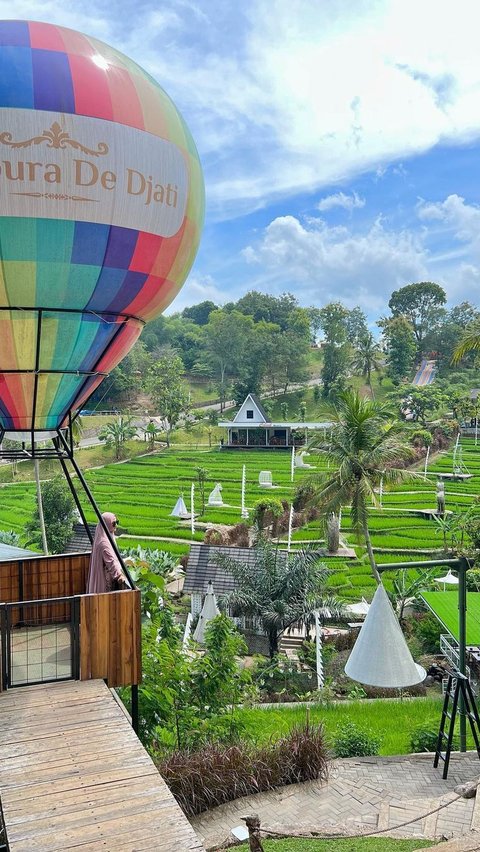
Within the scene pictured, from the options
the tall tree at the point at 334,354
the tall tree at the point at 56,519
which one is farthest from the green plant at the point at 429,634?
the tall tree at the point at 334,354

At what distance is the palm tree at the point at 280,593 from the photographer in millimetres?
17484

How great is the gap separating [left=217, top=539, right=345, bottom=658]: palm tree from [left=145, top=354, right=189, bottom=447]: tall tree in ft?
123

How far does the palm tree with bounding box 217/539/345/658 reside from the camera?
1748 cm

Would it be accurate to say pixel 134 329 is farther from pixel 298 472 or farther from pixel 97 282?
pixel 298 472

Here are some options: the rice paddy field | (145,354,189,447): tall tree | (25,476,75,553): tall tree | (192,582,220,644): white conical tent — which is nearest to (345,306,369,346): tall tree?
(145,354,189,447): tall tree

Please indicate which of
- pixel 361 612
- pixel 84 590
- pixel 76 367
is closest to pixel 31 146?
pixel 76 367

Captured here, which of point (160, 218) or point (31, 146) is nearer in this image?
point (31, 146)

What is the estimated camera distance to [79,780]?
543 centimetres

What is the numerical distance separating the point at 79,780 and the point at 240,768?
10.5ft

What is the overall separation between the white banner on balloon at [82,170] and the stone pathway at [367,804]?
21.1 ft

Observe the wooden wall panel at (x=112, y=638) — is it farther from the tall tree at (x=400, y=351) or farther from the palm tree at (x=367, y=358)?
the tall tree at (x=400, y=351)

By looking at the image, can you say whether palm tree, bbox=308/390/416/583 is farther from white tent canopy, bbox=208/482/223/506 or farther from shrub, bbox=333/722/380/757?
white tent canopy, bbox=208/482/223/506

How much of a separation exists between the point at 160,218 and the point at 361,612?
14577 mm

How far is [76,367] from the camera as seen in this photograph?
325 inches
